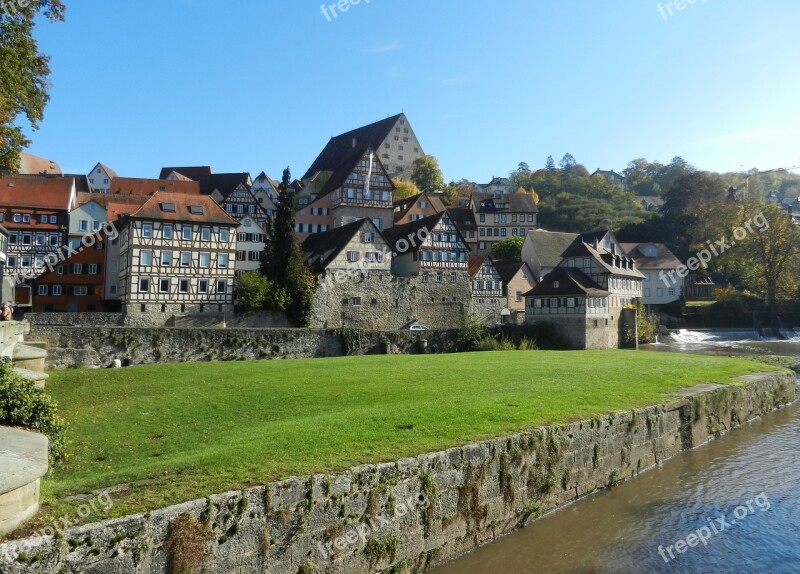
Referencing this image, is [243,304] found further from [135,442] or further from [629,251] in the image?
[629,251]

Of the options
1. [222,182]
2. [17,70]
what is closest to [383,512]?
[17,70]

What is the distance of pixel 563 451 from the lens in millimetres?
13469

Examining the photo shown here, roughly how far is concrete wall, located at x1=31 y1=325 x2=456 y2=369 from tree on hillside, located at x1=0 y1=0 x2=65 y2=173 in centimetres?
962

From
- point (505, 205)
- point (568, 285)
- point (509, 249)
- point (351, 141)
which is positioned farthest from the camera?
point (351, 141)

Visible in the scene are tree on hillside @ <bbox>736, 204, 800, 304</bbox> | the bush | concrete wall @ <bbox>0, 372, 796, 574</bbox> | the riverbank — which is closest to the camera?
concrete wall @ <bbox>0, 372, 796, 574</bbox>

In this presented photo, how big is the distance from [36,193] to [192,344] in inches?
1356

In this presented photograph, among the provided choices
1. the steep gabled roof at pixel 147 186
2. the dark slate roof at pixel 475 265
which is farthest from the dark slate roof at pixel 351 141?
the dark slate roof at pixel 475 265

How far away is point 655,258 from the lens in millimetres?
77938

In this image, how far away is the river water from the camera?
1085 centimetres

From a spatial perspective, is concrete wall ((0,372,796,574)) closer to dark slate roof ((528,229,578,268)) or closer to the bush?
the bush

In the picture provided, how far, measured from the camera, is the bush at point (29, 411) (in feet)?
36.5

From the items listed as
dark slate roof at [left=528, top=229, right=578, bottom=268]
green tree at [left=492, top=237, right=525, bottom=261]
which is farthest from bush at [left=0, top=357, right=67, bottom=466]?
green tree at [left=492, top=237, right=525, bottom=261]

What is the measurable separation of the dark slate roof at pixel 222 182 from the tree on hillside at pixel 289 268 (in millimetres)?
26035

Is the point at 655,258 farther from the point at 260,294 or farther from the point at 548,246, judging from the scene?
the point at 260,294
